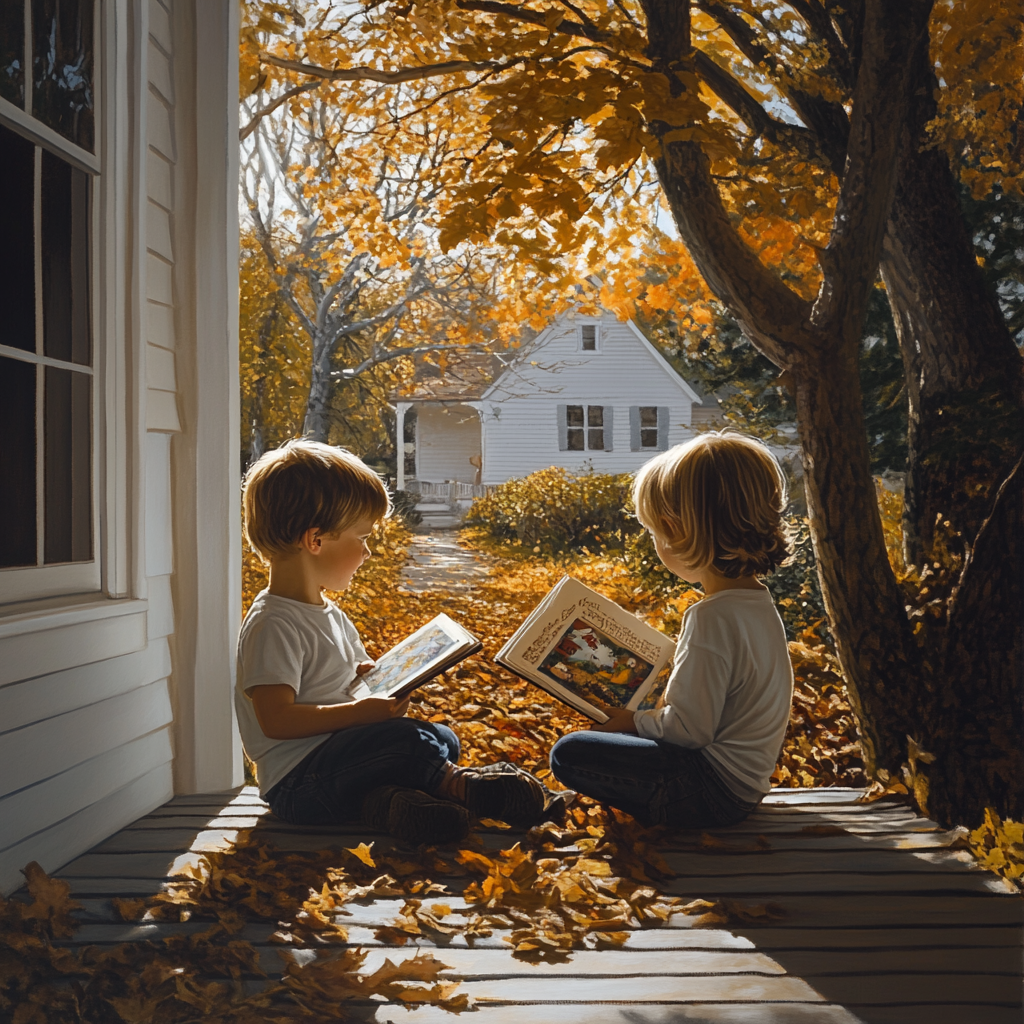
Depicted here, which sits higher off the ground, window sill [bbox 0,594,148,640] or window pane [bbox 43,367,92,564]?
window pane [bbox 43,367,92,564]

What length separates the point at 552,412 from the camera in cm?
529

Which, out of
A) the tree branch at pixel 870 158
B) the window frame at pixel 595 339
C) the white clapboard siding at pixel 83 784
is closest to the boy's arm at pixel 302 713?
the white clapboard siding at pixel 83 784

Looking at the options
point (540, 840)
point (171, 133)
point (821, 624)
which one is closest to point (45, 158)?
point (171, 133)

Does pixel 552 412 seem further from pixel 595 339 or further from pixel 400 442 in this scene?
pixel 400 442

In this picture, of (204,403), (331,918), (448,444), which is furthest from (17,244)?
(448,444)

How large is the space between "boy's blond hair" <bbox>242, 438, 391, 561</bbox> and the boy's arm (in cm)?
38

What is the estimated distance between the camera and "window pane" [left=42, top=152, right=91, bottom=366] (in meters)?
2.13

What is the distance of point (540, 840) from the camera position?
90.6 inches

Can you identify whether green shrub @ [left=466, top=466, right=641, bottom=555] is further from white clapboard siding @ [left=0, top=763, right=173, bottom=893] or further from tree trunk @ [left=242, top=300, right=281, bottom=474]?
white clapboard siding @ [left=0, top=763, right=173, bottom=893]

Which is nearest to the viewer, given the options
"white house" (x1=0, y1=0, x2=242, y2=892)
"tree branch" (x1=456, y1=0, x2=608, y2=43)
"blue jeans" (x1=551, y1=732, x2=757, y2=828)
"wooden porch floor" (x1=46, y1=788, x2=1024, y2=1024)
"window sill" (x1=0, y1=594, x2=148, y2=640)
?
"wooden porch floor" (x1=46, y1=788, x2=1024, y2=1024)

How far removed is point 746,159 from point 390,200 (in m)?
2.20

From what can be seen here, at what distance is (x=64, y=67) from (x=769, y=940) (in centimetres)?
262

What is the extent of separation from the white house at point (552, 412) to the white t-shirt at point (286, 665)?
7.81 ft

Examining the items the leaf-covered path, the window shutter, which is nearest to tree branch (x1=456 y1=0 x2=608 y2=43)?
the window shutter
